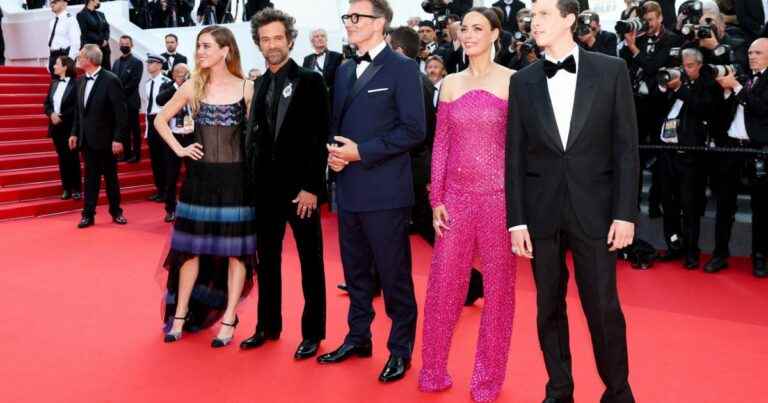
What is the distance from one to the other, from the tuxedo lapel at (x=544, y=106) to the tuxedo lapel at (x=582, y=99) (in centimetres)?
5

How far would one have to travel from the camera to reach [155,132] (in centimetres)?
948

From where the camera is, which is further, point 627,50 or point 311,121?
point 627,50

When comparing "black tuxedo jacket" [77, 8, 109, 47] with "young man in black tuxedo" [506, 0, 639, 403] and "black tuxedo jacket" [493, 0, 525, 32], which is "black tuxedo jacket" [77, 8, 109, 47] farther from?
"young man in black tuxedo" [506, 0, 639, 403]

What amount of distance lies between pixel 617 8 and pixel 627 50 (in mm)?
3642

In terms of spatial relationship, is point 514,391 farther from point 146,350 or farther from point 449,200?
point 146,350

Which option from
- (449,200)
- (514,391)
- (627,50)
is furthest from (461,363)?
(627,50)

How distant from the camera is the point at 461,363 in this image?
3.79 meters

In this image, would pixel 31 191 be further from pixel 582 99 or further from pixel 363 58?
pixel 582 99

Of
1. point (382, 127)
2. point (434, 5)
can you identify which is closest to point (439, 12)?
point (434, 5)

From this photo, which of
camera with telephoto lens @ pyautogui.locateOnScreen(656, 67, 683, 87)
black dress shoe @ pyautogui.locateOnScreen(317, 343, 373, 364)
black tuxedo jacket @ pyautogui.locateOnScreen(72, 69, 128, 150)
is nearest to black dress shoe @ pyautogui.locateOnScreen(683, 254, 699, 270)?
camera with telephoto lens @ pyautogui.locateOnScreen(656, 67, 683, 87)

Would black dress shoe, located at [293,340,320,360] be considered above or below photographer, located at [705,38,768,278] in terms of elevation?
below

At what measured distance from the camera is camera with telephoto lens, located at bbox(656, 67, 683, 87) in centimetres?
594

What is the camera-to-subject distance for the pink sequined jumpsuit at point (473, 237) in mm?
3127

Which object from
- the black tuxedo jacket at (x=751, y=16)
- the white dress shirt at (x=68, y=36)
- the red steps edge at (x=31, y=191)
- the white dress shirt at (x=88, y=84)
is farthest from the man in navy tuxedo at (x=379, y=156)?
the white dress shirt at (x=68, y=36)
